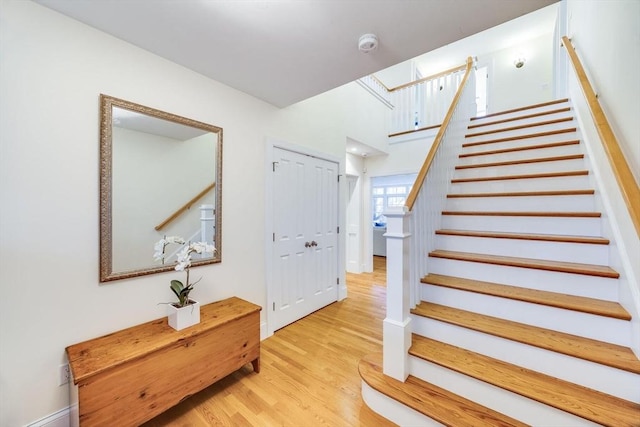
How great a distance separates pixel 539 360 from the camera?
1345 millimetres

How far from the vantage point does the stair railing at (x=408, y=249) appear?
5.04 ft

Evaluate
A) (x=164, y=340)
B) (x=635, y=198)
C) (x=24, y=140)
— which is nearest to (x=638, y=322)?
(x=635, y=198)

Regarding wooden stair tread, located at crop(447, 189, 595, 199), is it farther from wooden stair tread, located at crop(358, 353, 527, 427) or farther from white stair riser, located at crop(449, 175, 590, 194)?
wooden stair tread, located at crop(358, 353, 527, 427)

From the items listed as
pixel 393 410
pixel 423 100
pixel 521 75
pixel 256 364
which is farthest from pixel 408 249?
pixel 521 75

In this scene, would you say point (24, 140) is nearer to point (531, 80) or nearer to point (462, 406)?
point (462, 406)

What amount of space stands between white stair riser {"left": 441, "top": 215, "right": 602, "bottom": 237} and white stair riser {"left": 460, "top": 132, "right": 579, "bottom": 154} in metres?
1.14

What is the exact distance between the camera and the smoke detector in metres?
1.51

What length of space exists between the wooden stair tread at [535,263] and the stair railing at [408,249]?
220mm

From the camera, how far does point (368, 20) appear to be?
4.58ft

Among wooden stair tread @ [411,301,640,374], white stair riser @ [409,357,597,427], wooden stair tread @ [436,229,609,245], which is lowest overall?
white stair riser @ [409,357,597,427]

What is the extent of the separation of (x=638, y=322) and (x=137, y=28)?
3.13m

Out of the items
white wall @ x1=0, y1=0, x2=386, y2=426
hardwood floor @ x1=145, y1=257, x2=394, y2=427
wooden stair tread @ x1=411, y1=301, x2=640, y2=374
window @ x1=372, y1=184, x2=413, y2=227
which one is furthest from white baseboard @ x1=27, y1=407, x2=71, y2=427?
window @ x1=372, y1=184, x2=413, y2=227

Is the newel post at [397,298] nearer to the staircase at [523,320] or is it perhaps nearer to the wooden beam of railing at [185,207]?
the staircase at [523,320]

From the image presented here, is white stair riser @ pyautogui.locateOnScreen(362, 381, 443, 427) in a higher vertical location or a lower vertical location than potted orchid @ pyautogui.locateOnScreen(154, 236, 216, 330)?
lower
